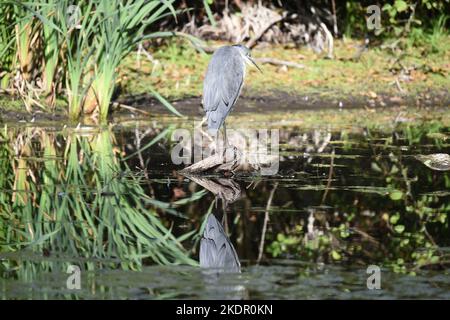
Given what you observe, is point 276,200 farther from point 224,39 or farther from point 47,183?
point 224,39

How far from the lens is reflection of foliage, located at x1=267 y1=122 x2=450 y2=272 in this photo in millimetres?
5926

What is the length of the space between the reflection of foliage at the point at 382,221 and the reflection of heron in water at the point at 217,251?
26 centimetres

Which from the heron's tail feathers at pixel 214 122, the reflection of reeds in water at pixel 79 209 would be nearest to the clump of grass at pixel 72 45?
the reflection of reeds in water at pixel 79 209

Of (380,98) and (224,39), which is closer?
(380,98)

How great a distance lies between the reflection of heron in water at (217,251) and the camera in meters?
5.64

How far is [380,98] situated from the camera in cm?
1277

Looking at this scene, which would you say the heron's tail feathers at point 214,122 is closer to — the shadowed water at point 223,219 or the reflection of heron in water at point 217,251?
the shadowed water at point 223,219

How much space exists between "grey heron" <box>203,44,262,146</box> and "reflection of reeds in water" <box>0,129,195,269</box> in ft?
2.78

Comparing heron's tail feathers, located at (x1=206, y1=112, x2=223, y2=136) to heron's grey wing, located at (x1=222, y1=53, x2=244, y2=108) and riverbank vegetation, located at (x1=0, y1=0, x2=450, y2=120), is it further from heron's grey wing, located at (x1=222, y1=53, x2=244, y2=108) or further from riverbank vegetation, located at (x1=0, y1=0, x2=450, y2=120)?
riverbank vegetation, located at (x1=0, y1=0, x2=450, y2=120)

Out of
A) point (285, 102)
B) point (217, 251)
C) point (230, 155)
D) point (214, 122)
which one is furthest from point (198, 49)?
point (217, 251)

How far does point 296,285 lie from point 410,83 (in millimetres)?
8346

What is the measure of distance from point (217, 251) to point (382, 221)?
135 centimetres

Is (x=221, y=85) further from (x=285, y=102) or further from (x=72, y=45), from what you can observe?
(x=285, y=102)
